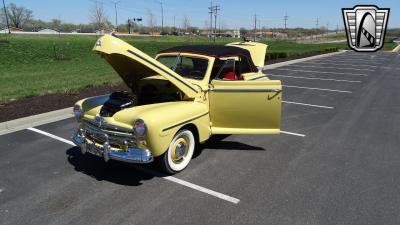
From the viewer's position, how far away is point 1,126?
709 cm

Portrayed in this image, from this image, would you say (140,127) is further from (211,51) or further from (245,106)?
(211,51)

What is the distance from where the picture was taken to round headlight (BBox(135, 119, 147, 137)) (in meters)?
4.47

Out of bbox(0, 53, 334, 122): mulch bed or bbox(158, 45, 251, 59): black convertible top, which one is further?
bbox(0, 53, 334, 122): mulch bed

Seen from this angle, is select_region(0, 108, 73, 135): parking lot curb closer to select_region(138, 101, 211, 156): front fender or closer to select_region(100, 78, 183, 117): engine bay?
select_region(100, 78, 183, 117): engine bay

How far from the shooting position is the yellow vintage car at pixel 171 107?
15.1ft

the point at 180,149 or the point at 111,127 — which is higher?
the point at 111,127

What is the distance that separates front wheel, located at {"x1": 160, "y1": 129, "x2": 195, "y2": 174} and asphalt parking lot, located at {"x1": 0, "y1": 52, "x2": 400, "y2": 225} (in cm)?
Result: 13

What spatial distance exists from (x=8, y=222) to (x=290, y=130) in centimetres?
549

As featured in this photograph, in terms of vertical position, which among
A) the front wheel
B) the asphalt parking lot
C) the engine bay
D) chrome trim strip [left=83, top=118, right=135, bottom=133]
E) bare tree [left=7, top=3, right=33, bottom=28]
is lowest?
the asphalt parking lot

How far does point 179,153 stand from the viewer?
528 centimetres

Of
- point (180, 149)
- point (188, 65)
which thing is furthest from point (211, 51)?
point (180, 149)

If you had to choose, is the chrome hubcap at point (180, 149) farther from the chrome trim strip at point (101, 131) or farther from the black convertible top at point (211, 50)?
the black convertible top at point (211, 50)

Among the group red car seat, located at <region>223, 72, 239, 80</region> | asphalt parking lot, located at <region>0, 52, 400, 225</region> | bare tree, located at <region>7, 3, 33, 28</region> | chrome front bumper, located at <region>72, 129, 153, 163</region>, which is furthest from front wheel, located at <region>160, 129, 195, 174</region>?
bare tree, located at <region>7, 3, 33, 28</region>

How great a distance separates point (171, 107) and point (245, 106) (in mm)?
1280
